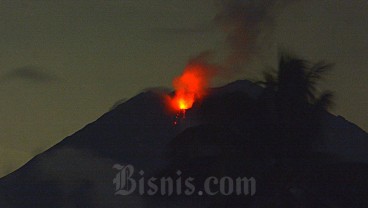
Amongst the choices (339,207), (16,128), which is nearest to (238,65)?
(339,207)

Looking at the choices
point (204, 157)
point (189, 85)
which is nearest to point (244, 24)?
point (189, 85)

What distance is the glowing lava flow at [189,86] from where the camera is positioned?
1705 millimetres

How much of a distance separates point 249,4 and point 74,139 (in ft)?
3.37

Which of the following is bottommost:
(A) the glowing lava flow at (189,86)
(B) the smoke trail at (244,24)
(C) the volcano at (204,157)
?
(C) the volcano at (204,157)

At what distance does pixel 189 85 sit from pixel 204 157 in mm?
335

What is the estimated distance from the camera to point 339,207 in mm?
1746

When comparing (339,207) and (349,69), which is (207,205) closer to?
(339,207)

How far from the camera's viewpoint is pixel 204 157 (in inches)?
67.2

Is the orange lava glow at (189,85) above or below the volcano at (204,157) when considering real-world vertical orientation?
above

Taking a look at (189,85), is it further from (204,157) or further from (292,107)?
(292,107)

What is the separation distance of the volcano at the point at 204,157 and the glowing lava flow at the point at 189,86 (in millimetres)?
36

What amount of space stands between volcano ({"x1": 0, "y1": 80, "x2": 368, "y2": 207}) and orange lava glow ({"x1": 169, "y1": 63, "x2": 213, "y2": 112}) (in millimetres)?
42

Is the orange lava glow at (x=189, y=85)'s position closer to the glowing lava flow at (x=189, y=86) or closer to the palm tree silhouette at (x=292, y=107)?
the glowing lava flow at (x=189, y=86)

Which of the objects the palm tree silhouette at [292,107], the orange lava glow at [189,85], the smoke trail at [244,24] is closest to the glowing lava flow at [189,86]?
the orange lava glow at [189,85]
